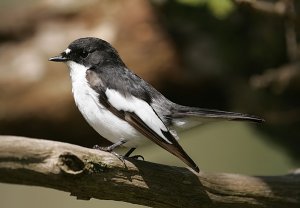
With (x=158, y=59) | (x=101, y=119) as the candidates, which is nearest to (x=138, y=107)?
(x=101, y=119)

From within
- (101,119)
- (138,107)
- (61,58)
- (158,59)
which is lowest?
(101,119)

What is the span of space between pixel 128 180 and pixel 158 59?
229 cm

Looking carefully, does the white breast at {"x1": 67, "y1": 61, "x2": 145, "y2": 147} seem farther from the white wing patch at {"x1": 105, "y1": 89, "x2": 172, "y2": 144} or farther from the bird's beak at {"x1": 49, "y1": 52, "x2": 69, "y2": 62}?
the bird's beak at {"x1": 49, "y1": 52, "x2": 69, "y2": 62}

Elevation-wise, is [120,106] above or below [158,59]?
below

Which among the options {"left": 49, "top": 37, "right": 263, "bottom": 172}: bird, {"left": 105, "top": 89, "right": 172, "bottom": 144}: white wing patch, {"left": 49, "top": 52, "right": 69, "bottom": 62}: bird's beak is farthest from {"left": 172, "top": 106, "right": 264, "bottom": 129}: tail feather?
{"left": 49, "top": 52, "right": 69, "bottom": 62}: bird's beak

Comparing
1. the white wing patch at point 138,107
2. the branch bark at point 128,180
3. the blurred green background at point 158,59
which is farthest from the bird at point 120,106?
the blurred green background at point 158,59

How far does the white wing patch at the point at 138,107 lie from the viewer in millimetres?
3570

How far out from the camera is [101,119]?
3703 mm

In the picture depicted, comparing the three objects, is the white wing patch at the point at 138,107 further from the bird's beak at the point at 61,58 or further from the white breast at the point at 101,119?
the bird's beak at the point at 61,58

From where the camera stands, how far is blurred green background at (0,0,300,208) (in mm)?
5582

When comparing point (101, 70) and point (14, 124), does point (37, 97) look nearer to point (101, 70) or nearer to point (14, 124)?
point (14, 124)

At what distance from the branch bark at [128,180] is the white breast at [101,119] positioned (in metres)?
0.17

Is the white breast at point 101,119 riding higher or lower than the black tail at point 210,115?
lower

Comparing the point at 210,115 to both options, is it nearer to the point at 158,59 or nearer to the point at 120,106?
the point at 120,106
